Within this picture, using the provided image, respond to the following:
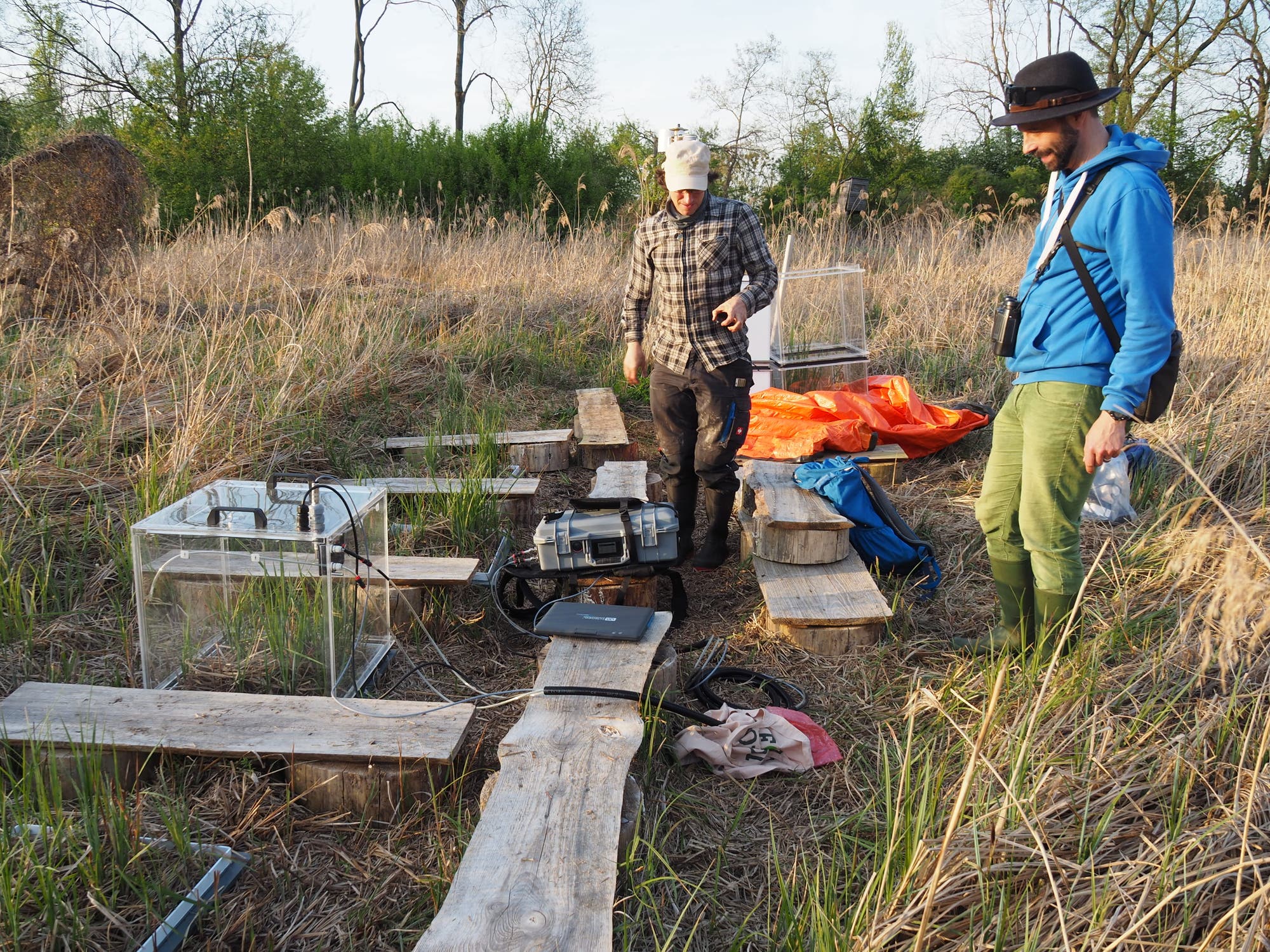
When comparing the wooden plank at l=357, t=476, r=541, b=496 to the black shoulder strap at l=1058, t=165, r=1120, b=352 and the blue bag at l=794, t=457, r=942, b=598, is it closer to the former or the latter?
the blue bag at l=794, t=457, r=942, b=598

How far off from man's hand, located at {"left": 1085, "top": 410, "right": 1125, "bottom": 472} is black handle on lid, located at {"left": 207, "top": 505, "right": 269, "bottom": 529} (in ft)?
7.69

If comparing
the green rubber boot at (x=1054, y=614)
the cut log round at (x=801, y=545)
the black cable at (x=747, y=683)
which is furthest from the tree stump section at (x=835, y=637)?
the green rubber boot at (x=1054, y=614)

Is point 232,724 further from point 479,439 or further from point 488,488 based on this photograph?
point 479,439

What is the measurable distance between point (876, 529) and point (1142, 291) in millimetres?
1817

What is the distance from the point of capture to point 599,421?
Answer: 5906 millimetres

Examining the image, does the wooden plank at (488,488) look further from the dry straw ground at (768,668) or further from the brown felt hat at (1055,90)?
the brown felt hat at (1055,90)

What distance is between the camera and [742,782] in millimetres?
2555

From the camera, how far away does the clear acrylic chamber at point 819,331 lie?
6.19m

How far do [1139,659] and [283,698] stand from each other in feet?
8.29

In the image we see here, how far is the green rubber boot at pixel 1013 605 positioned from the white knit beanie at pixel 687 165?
6.67ft

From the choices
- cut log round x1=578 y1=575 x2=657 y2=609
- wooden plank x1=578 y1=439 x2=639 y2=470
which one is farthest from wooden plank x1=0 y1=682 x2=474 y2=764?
wooden plank x1=578 y1=439 x2=639 y2=470

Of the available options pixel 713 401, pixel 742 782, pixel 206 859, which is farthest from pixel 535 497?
pixel 206 859

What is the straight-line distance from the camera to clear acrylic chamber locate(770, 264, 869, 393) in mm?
6188

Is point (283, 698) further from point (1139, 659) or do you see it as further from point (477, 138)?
point (477, 138)
